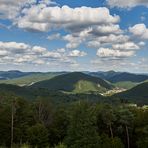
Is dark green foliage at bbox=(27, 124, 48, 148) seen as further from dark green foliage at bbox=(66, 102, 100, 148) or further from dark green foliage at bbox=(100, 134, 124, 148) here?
dark green foliage at bbox=(100, 134, 124, 148)

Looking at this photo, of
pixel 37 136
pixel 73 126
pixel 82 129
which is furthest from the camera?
pixel 37 136

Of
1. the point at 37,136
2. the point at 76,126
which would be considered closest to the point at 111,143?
the point at 76,126

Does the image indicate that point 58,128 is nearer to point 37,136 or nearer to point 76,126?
point 37,136

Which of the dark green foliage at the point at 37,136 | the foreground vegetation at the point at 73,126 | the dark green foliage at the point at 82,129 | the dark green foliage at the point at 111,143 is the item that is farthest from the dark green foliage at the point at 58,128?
the dark green foliage at the point at 111,143

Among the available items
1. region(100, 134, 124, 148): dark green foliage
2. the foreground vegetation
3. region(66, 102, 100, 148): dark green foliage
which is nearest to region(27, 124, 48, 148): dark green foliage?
the foreground vegetation

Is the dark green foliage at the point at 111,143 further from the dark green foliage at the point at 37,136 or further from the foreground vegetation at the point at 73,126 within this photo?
the dark green foliage at the point at 37,136

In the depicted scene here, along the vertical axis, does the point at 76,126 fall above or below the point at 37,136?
above

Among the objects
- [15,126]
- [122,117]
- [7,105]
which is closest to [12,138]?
[15,126]

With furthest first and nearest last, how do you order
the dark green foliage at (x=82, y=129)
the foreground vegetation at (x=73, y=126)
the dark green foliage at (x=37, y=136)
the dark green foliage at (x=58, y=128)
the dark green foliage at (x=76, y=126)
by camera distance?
1. the dark green foliage at (x=58, y=128)
2. the dark green foliage at (x=37, y=136)
3. the foreground vegetation at (x=73, y=126)
4. the dark green foliage at (x=76, y=126)
5. the dark green foliage at (x=82, y=129)

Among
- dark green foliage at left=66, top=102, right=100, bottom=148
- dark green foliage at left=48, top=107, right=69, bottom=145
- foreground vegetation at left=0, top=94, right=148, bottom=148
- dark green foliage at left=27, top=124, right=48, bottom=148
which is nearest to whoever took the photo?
dark green foliage at left=66, top=102, right=100, bottom=148

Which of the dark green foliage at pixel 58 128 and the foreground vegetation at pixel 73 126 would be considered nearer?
the foreground vegetation at pixel 73 126
